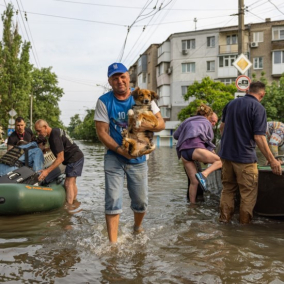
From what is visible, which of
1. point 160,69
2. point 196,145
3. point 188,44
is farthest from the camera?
point 160,69

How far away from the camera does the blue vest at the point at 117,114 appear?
4742 millimetres

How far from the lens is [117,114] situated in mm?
4750

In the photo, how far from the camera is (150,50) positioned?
6781cm

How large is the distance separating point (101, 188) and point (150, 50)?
59.7m

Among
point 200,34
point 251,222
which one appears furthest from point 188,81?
point 251,222

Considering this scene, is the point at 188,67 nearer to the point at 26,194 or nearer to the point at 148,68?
the point at 148,68

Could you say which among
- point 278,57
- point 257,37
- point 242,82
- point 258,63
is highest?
point 257,37

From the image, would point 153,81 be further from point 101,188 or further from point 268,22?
point 101,188

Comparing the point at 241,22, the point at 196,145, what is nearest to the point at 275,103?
the point at 241,22

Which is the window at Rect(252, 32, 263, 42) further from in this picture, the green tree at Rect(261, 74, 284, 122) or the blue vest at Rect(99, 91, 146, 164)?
the blue vest at Rect(99, 91, 146, 164)

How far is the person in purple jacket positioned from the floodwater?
2.33 feet

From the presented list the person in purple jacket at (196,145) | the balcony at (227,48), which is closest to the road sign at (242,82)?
the person in purple jacket at (196,145)

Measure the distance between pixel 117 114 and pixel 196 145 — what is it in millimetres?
3035

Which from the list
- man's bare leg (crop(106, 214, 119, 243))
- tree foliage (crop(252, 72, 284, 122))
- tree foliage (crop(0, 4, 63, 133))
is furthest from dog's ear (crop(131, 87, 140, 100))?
tree foliage (crop(0, 4, 63, 133))
